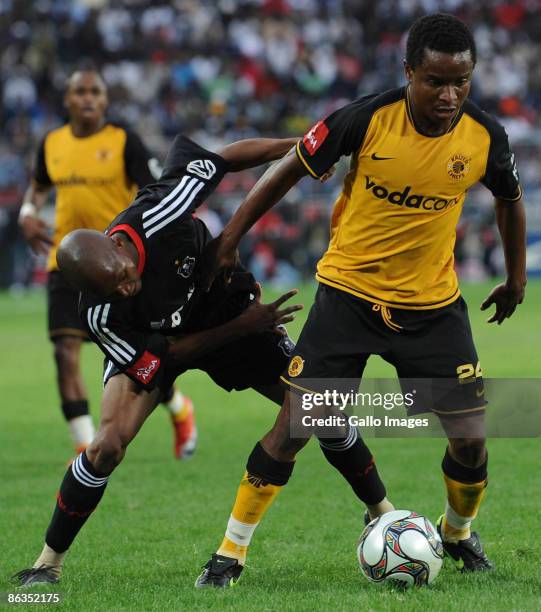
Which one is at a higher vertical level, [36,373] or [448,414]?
[448,414]

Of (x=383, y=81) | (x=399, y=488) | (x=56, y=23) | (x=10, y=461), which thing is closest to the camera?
(x=399, y=488)

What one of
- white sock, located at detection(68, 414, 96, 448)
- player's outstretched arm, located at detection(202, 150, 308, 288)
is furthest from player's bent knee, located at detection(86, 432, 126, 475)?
white sock, located at detection(68, 414, 96, 448)

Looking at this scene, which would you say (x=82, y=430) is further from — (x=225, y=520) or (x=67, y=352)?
(x=225, y=520)

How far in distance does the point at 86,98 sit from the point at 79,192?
2.43ft

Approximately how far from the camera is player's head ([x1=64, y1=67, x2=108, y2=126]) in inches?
360

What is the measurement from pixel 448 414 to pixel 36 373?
389 inches

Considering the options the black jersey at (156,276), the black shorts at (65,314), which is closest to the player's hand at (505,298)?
the black jersey at (156,276)

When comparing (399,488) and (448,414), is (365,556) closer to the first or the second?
(448,414)

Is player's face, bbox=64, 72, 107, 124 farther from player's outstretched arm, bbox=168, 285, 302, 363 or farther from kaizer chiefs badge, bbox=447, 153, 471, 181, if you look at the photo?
kaizer chiefs badge, bbox=447, 153, 471, 181

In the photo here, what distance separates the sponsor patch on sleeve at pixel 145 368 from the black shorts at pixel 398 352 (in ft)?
2.11

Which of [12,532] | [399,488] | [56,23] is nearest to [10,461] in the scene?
[12,532]

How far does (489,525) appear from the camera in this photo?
6.52 m

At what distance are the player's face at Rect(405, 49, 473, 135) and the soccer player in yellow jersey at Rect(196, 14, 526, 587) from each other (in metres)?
0.06

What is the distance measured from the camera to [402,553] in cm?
514
